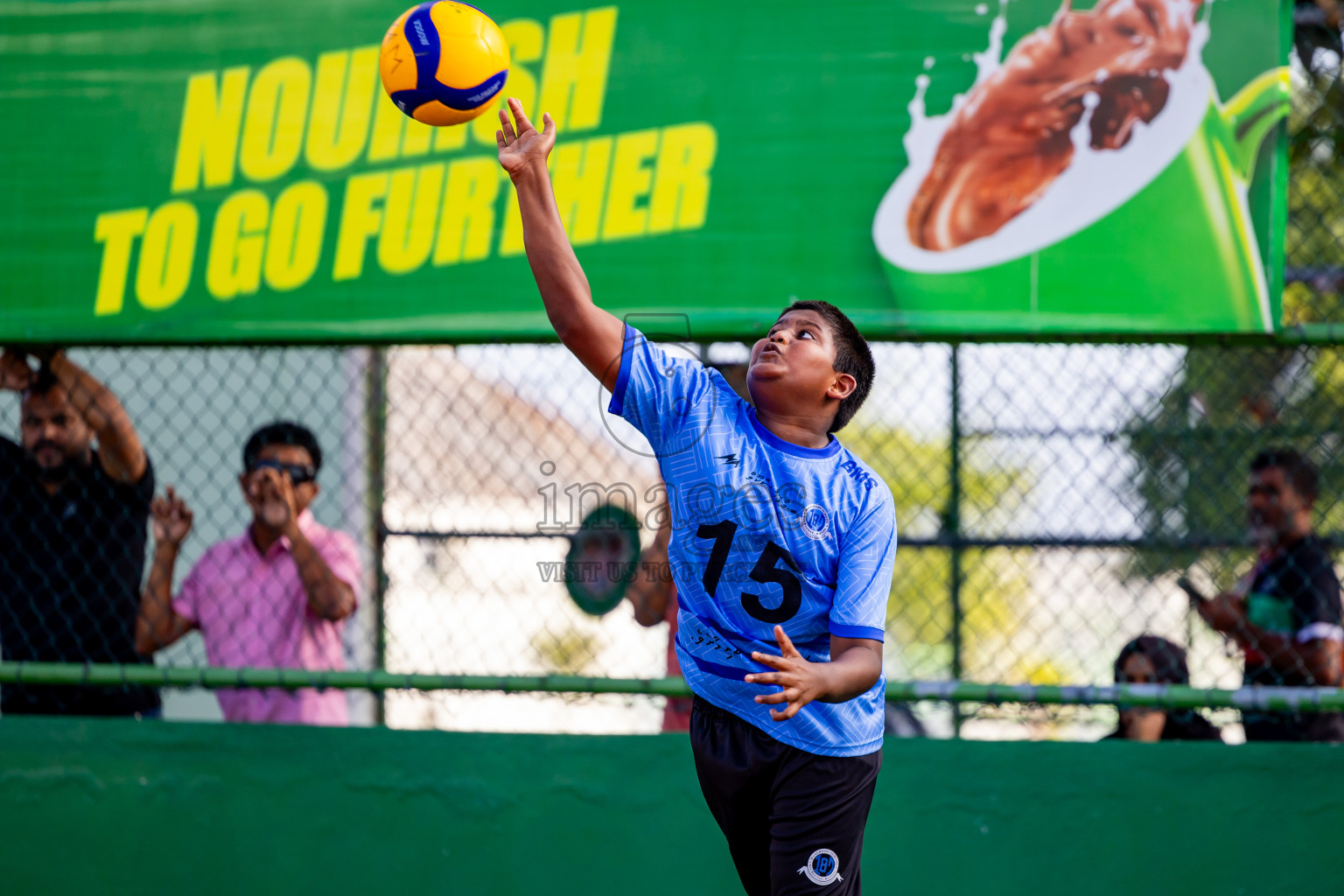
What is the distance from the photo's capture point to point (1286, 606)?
3.47m

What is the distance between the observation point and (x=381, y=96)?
133 inches

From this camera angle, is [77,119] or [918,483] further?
[918,483]

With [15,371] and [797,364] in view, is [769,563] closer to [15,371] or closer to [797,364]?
[797,364]

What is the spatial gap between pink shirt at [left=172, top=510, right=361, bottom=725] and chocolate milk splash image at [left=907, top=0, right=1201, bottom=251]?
230 cm

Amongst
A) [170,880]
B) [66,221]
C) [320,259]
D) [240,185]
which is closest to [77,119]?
[66,221]

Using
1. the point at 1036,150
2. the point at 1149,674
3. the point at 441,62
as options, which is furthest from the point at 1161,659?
the point at 441,62

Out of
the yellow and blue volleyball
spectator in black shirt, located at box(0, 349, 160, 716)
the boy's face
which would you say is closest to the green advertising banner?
spectator in black shirt, located at box(0, 349, 160, 716)

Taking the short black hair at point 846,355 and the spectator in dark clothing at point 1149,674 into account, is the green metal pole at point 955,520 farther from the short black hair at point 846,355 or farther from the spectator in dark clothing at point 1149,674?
the short black hair at point 846,355

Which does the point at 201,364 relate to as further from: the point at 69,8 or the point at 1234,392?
the point at 1234,392

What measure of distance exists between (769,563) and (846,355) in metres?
0.50

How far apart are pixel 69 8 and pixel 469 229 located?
1.52 metres

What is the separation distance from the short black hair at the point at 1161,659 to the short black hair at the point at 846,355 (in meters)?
1.87

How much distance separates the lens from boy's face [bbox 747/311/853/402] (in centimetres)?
229

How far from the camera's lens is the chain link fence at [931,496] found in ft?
15.9
